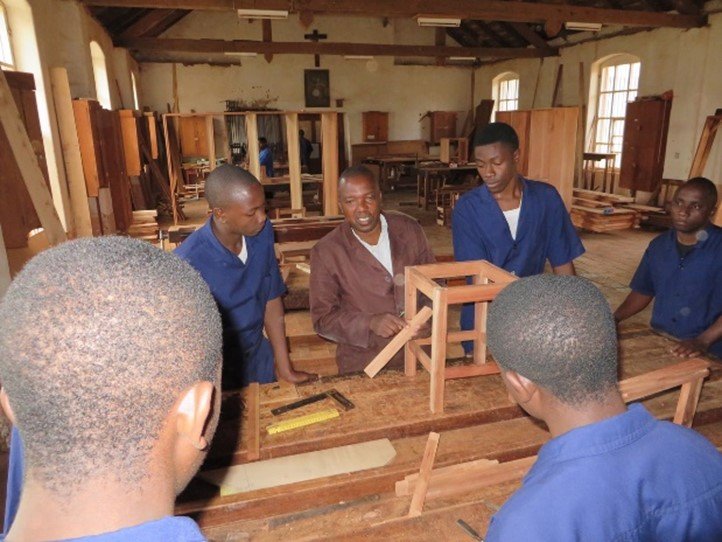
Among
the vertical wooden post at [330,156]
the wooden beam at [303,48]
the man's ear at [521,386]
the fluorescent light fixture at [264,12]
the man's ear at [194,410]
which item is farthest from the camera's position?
the wooden beam at [303,48]

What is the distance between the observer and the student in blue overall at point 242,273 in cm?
235

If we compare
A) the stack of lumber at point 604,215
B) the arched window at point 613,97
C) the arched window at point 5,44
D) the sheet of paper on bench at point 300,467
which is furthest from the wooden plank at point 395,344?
the arched window at point 613,97

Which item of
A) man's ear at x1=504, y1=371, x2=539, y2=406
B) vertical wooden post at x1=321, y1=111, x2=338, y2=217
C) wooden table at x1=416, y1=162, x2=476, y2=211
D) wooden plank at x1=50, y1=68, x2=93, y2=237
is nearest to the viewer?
man's ear at x1=504, y1=371, x2=539, y2=406

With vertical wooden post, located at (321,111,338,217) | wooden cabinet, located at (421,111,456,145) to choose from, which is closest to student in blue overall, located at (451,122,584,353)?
vertical wooden post, located at (321,111,338,217)

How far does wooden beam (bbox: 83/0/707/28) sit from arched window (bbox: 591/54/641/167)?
207 cm

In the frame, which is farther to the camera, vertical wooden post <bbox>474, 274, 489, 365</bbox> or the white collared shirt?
the white collared shirt

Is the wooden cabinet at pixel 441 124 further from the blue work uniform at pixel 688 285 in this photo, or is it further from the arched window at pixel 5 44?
the blue work uniform at pixel 688 285

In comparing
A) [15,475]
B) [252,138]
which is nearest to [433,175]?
[252,138]

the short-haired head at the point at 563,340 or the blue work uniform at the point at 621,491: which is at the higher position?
the short-haired head at the point at 563,340

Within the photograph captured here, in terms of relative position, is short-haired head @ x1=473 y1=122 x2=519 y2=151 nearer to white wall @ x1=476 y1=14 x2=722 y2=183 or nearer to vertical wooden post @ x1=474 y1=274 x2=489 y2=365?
vertical wooden post @ x1=474 y1=274 x2=489 y2=365

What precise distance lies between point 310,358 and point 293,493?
239cm

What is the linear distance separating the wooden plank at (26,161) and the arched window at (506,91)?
1502 centimetres

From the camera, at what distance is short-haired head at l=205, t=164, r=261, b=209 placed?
2.32 metres

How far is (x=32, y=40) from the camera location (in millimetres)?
5738
